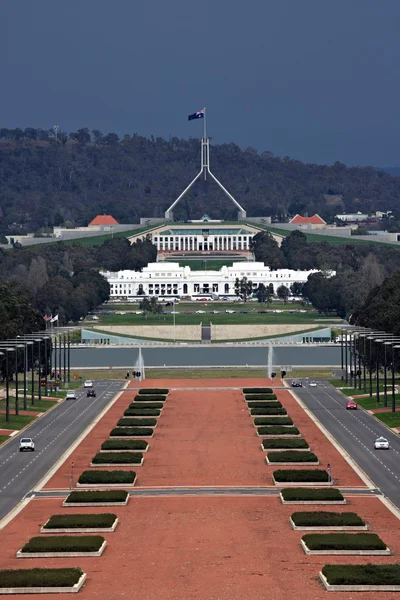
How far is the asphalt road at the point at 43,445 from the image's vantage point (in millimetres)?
58125

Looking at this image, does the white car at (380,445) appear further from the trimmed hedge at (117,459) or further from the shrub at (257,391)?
the shrub at (257,391)

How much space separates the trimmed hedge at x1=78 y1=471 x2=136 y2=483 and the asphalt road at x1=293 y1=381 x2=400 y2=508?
24.1ft

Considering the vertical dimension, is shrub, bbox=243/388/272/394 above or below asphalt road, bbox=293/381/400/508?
above

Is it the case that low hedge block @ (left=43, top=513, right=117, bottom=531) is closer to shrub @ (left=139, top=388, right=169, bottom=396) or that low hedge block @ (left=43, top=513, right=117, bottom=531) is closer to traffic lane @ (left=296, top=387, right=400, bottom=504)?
traffic lane @ (left=296, top=387, right=400, bottom=504)

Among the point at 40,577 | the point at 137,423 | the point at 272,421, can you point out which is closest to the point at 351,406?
the point at 272,421

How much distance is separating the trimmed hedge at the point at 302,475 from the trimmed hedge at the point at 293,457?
3.52 m

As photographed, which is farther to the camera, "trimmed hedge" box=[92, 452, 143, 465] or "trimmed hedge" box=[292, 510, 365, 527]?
"trimmed hedge" box=[92, 452, 143, 465]

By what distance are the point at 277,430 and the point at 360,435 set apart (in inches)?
142

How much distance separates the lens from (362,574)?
1646 inches

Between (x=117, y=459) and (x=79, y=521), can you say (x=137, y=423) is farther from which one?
(x=79, y=521)

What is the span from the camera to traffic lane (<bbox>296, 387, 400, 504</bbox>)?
59.9 m

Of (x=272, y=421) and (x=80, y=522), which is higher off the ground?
(x=272, y=421)

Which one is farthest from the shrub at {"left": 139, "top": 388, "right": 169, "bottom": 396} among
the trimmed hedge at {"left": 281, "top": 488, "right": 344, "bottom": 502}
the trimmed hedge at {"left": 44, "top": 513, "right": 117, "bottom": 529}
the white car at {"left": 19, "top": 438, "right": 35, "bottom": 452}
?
the trimmed hedge at {"left": 44, "top": 513, "right": 117, "bottom": 529}

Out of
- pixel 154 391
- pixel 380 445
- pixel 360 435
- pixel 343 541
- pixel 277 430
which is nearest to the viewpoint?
pixel 343 541
